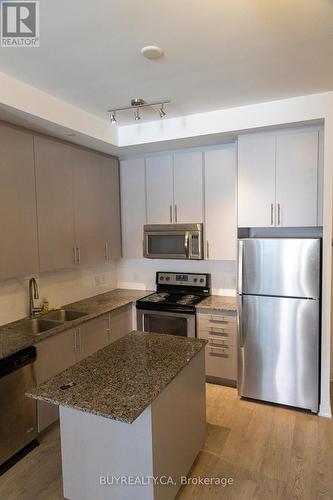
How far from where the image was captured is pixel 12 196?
8.51 ft

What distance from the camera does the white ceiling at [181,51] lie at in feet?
5.26

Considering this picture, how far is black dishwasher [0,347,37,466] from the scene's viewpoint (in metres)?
2.26

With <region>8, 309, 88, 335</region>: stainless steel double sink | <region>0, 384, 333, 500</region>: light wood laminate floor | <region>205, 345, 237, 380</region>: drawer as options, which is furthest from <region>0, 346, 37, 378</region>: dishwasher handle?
<region>205, 345, 237, 380</region>: drawer

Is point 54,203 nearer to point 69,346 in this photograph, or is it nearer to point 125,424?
point 69,346

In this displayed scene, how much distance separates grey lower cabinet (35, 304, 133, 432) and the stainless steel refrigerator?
50.5 inches

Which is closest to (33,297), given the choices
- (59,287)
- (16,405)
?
(59,287)

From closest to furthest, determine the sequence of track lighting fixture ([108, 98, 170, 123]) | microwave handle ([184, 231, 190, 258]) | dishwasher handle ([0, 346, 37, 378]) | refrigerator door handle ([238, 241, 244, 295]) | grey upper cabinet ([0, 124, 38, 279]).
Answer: dishwasher handle ([0, 346, 37, 378]) → grey upper cabinet ([0, 124, 38, 279]) → track lighting fixture ([108, 98, 170, 123]) → refrigerator door handle ([238, 241, 244, 295]) → microwave handle ([184, 231, 190, 258])

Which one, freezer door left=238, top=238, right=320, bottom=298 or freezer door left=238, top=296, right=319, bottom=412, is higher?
freezer door left=238, top=238, right=320, bottom=298

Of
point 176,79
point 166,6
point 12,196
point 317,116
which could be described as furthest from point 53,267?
point 317,116

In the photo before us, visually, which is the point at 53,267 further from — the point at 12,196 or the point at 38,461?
the point at 38,461

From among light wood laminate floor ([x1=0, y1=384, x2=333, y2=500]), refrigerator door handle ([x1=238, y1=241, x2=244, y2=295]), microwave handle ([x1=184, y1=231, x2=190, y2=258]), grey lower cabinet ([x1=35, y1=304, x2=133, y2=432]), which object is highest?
microwave handle ([x1=184, y1=231, x2=190, y2=258])

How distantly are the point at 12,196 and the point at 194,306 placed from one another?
6.52ft

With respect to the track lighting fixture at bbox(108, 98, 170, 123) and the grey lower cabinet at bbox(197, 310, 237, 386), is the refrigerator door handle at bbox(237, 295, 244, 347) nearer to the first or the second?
the grey lower cabinet at bbox(197, 310, 237, 386)

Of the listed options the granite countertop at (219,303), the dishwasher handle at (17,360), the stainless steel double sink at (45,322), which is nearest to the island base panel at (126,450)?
the dishwasher handle at (17,360)
